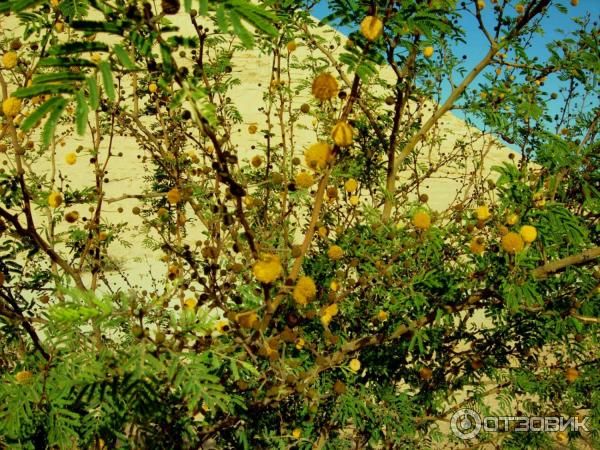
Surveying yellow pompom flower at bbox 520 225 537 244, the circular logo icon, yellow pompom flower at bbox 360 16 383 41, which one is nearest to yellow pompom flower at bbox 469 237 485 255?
yellow pompom flower at bbox 520 225 537 244

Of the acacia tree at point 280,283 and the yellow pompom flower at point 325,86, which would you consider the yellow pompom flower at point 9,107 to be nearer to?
the acacia tree at point 280,283

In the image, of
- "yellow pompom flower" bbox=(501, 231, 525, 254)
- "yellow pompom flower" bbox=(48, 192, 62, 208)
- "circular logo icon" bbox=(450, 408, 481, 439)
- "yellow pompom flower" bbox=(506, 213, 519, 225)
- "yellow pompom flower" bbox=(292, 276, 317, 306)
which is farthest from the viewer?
"circular logo icon" bbox=(450, 408, 481, 439)

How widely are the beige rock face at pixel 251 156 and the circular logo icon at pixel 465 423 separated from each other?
5.27ft

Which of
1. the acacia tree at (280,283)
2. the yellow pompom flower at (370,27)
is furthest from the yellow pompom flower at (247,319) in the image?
the yellow pompom flower at (370,27)

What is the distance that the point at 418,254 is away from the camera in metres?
2.32

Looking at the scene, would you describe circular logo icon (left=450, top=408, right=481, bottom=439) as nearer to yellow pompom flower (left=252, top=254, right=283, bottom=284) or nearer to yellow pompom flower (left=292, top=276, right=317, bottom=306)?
yellow pompom flower (left=292, top=276, right=317, bottom=306)

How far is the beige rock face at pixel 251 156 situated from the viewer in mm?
3814

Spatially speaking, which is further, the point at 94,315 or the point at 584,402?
the point at 584,402

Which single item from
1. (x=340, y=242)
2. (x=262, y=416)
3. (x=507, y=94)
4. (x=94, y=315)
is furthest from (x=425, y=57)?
(x=94, y=315)

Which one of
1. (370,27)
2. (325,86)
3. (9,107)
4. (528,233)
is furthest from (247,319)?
(9,107)

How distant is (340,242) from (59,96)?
181 cm

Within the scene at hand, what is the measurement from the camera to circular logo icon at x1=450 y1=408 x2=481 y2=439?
9.62ft

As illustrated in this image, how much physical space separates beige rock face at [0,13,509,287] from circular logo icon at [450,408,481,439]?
161cm

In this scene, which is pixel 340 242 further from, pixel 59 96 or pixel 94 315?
pixel 59 96
